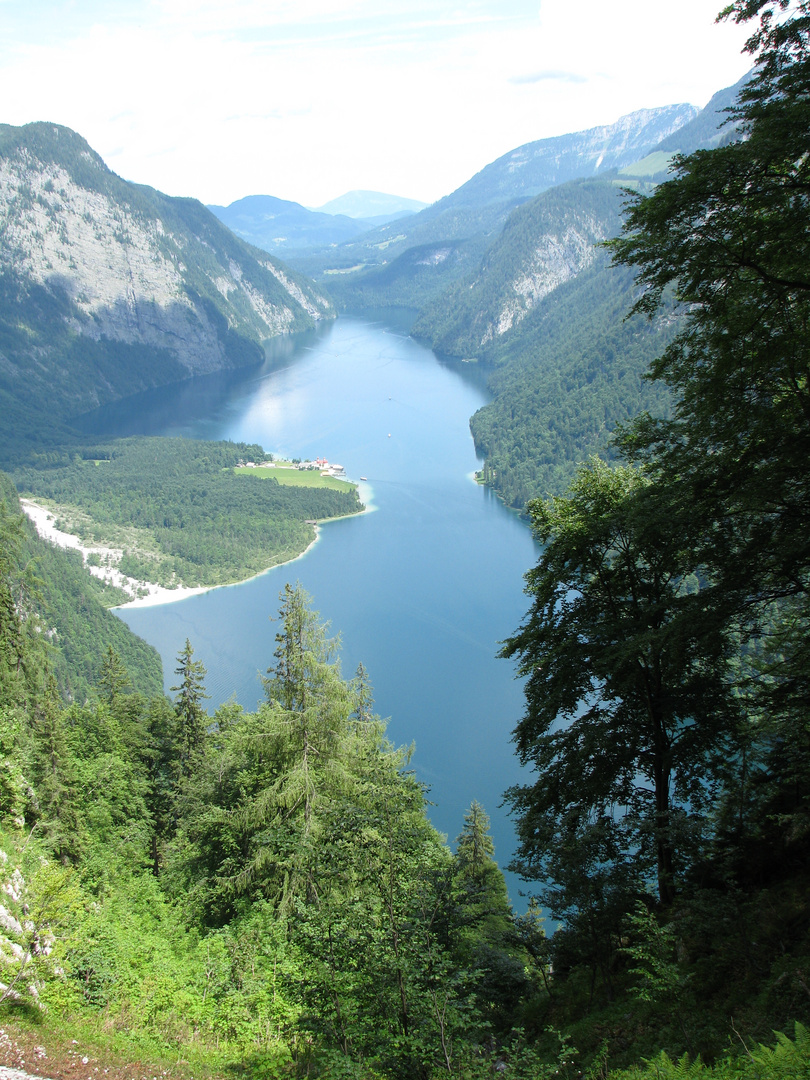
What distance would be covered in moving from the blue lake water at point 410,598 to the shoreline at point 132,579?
1.32 metres

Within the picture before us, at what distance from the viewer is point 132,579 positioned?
74.8 meters

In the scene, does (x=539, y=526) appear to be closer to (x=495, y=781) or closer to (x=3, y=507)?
(x=3, y=507)

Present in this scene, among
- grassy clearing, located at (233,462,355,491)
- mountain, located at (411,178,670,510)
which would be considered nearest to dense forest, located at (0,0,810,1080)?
mountain, located at (411,178,670,510)

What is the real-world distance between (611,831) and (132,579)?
72976 mm

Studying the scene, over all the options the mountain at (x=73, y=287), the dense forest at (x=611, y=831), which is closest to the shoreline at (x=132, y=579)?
the dense forest at (x=611, y=831)

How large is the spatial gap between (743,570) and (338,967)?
218 inches

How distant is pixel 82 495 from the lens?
98500 mm

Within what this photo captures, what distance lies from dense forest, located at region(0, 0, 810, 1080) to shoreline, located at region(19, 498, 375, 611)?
60632 millimetres

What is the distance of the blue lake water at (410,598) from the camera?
1724 inches

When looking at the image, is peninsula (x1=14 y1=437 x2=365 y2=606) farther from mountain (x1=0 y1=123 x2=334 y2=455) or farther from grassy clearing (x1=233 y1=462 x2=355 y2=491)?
mountain (x1=0 y1=123 x2=334 y2=455)

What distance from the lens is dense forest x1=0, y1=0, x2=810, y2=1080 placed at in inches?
245

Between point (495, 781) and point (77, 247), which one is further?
point (77, 247)

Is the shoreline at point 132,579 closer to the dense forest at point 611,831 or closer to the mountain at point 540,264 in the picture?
the dense forest at point 611,831

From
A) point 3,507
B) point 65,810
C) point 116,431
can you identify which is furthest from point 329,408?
point 65,810
